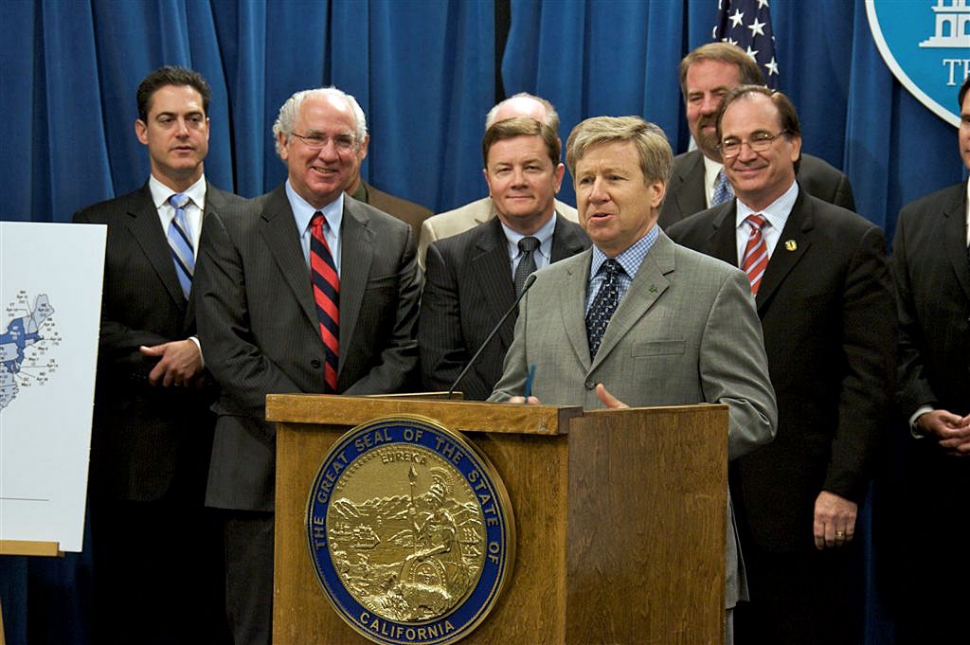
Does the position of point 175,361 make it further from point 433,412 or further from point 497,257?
point 433,412

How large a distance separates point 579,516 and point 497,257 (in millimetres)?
1757

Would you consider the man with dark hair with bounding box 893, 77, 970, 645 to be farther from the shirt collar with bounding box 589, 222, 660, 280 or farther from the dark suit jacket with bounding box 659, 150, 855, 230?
the shirt collar with bounding box 589, 222, 660, 280

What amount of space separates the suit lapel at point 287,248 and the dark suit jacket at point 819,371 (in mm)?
1210

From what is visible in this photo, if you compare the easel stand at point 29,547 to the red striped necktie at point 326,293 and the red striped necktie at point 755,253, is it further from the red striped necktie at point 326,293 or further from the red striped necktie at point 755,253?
the red striped necktie at point 755,253

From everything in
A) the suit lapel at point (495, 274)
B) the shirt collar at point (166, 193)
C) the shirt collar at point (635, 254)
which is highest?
the shirt collar at point (166, 193)

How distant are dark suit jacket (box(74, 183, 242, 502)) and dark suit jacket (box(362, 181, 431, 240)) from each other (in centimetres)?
62

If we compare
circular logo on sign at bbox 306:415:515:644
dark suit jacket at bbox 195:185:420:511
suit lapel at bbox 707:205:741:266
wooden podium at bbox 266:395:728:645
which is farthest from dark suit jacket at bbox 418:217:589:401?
circular logo on sign at bbox 306:415:515:644

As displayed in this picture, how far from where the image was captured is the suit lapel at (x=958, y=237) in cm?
379

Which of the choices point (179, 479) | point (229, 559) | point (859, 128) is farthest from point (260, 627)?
point (859, 128)

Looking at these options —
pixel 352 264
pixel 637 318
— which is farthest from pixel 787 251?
pixel 352 264

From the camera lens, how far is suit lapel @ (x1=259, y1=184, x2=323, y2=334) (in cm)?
→ 357

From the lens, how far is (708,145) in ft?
13.3

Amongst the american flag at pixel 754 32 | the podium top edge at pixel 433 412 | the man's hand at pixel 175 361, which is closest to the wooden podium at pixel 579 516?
the podium top edge at pixel 433 412

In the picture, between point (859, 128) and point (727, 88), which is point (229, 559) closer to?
point (727, 88)
